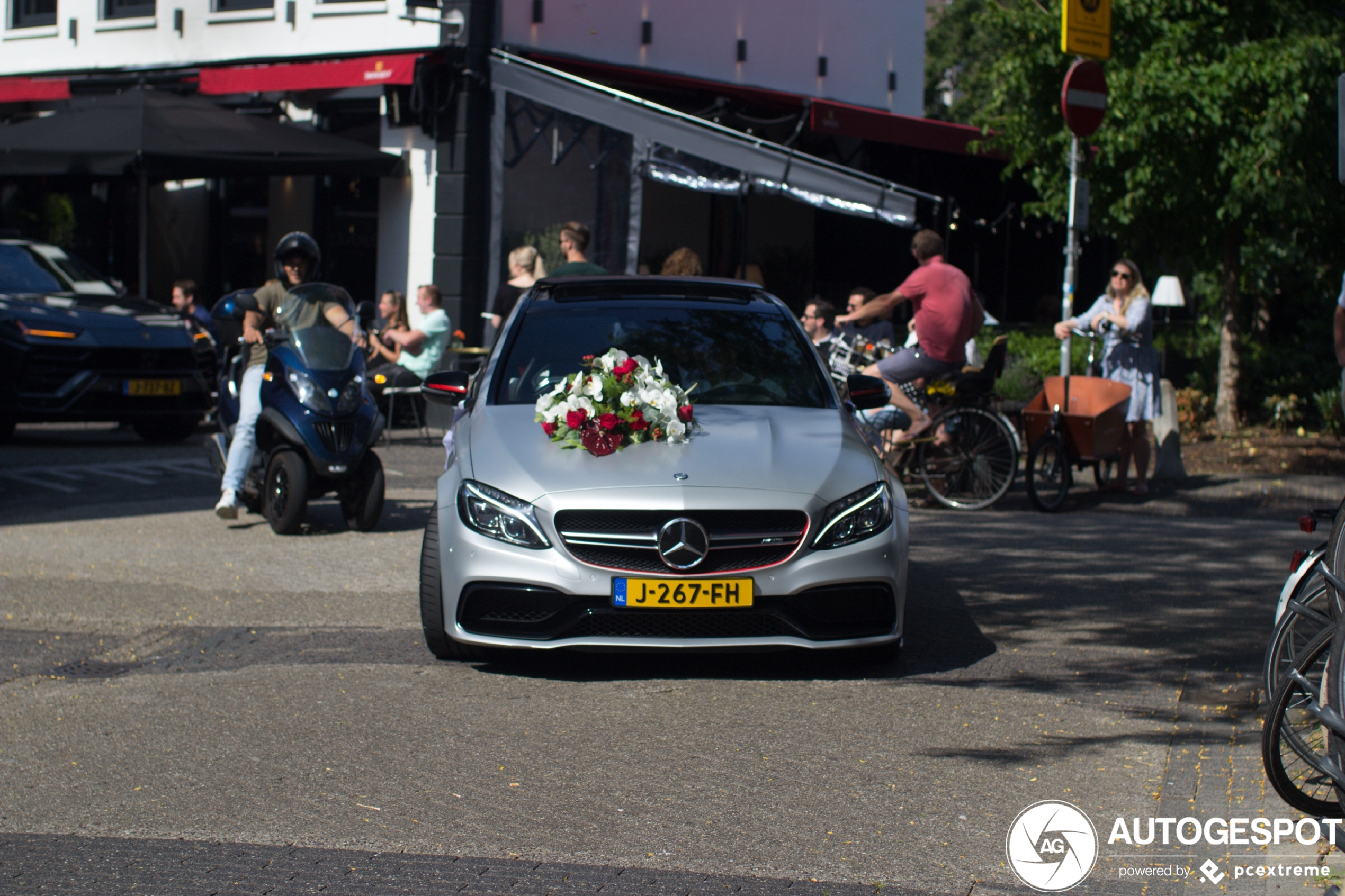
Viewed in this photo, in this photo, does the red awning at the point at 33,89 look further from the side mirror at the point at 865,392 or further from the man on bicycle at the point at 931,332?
the side mirror at the point at 865,392

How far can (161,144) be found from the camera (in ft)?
55.9

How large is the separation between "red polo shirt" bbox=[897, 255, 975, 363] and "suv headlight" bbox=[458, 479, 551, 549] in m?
5.83

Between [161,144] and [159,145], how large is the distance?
67 millimetres

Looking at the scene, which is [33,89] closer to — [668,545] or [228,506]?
[228,506]

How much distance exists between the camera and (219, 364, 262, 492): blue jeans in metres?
9.79

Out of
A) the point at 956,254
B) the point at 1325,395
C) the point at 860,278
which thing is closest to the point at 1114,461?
the point at 1325,395

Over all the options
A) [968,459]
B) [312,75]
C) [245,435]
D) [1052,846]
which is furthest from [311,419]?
[312,75]

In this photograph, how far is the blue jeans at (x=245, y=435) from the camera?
979 cm

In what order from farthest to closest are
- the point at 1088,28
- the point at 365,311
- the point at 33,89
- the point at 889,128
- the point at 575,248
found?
the point at 33,89
the point at 889,128
the point at 1088,28
the point at 575,248
the point at 365,311

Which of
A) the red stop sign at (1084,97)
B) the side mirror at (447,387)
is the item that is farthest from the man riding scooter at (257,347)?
the red stop sign at (1084,97)

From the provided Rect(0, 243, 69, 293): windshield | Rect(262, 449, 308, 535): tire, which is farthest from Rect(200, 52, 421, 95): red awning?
Rect(262, 449, 308, 535): tire

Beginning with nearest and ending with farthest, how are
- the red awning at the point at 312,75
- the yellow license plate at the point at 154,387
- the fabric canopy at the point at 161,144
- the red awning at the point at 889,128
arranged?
the yellow license plate at the point at 154,387, the fabric canopy at the point at 161,144, the red awning at the point at 312,75, the red awning at the point at 889,128

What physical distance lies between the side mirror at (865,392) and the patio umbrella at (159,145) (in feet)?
37.9

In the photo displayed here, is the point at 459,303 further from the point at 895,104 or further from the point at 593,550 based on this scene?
the point at 593,550
